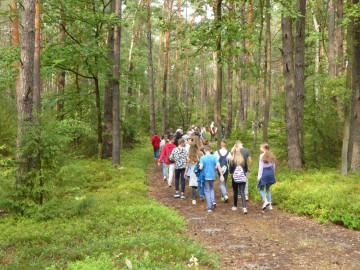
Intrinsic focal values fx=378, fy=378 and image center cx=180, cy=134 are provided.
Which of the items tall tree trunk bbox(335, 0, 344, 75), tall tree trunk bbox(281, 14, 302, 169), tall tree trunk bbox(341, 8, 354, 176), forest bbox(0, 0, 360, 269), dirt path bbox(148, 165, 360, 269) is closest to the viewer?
dirt path bbox(148, 165, 360, 269)

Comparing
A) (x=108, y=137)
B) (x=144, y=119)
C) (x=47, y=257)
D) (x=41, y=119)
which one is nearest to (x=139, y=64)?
(x=144, y=119)

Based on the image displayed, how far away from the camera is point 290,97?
534 inches

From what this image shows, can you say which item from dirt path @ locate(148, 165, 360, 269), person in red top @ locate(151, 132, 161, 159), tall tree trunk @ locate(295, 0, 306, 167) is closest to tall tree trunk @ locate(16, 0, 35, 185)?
dirt path @ locate(148, 165, 360, 269)

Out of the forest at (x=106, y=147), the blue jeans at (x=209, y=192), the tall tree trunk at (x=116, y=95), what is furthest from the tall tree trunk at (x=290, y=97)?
the tall tree trunk at (x=116, y=95)

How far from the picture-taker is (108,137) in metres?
19.3

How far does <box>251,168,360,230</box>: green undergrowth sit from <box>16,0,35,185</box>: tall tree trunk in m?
6.86

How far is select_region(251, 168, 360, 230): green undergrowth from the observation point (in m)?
8.90

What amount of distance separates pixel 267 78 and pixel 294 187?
26.6 ft

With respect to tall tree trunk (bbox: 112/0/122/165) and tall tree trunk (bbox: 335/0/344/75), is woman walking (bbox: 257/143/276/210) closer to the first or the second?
tall tree trunk (bbox: 112/0/122/165)

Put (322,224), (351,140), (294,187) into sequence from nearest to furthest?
1. (322,224)
2. (294,187)
3. (351,140)

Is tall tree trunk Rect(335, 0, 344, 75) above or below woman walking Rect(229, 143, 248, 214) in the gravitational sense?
above

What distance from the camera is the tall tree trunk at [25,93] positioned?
8367mm

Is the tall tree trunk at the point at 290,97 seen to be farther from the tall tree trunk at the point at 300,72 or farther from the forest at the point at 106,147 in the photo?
the tall tree trunk at the point at 300,72

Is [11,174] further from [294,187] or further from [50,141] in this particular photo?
[294,187]
